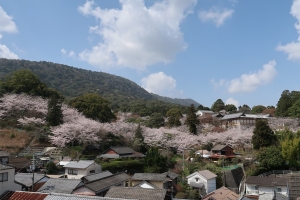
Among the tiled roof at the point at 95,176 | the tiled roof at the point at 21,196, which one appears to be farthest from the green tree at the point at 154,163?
the tiled roof at the point at 21,196

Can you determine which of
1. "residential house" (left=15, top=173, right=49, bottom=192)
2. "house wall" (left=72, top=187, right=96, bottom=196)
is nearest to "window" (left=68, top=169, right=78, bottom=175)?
"residential house" (left=15, top=173, right=49, bottom=192)

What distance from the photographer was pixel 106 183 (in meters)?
19.6

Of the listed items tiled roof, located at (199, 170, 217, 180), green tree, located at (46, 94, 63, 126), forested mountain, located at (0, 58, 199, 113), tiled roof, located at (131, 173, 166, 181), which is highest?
forested mountain, located at (0, 58, 199, 113)

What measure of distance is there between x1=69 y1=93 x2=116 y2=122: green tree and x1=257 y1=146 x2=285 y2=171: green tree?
905 inches

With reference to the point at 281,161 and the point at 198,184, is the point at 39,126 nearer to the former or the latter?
the point at 198,184

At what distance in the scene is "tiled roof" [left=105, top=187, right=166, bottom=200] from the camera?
46.9 feet

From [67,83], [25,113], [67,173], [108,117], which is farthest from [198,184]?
[67,83]

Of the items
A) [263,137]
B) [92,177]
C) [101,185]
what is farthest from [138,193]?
[263,137]

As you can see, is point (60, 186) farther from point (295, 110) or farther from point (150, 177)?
point (295, 110)

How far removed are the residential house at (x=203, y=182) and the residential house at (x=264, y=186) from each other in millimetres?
3256

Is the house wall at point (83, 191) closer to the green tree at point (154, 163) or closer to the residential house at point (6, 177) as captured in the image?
the residential house at point (6, 177)

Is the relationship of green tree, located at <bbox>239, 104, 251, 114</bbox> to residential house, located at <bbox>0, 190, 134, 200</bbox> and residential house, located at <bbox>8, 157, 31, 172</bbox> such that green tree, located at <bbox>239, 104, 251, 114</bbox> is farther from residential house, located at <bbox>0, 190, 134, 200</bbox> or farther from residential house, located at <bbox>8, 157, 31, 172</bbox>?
residential house, located at <bbox>0, 190, 134, 200</bbox>

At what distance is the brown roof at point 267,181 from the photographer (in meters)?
20.9

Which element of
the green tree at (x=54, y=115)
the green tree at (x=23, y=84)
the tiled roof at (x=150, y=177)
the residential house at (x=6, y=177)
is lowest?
the tiled roof at (x=150, y=177)
